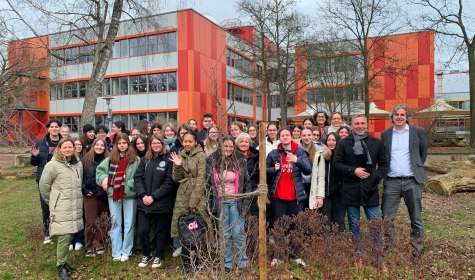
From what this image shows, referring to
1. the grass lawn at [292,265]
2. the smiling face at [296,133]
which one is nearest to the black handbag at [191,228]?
the grass lawn at [292,265]

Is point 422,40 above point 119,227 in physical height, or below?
above

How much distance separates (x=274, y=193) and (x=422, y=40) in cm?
2869

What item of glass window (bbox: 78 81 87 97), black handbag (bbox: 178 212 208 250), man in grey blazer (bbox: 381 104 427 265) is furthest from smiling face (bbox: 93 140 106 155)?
glass window (bbox: 78 81 87 97)

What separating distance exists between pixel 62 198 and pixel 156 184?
111 centimetres

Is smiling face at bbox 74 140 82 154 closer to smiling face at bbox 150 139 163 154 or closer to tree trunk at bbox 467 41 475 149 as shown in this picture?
smiling face at bbox 150 139 163 154

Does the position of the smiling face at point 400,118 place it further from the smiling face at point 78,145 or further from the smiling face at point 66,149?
the smiling face at point 78,145

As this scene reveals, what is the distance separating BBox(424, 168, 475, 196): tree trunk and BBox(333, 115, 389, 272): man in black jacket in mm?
5275

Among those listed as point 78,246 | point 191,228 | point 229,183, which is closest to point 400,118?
point 229,183

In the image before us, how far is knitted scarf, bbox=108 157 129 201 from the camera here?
4.61 metres

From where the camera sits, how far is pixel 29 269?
15.5ft

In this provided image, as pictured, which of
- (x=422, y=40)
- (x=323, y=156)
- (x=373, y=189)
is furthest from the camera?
(x=422, y=40)

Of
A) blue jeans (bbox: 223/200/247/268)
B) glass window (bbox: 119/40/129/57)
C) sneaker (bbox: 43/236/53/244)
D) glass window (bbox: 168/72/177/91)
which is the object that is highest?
glass window (bbox: 119/40/129/57)

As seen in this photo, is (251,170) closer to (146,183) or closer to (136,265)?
(146,183)

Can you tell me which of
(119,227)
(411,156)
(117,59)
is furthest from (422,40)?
(119,227)
